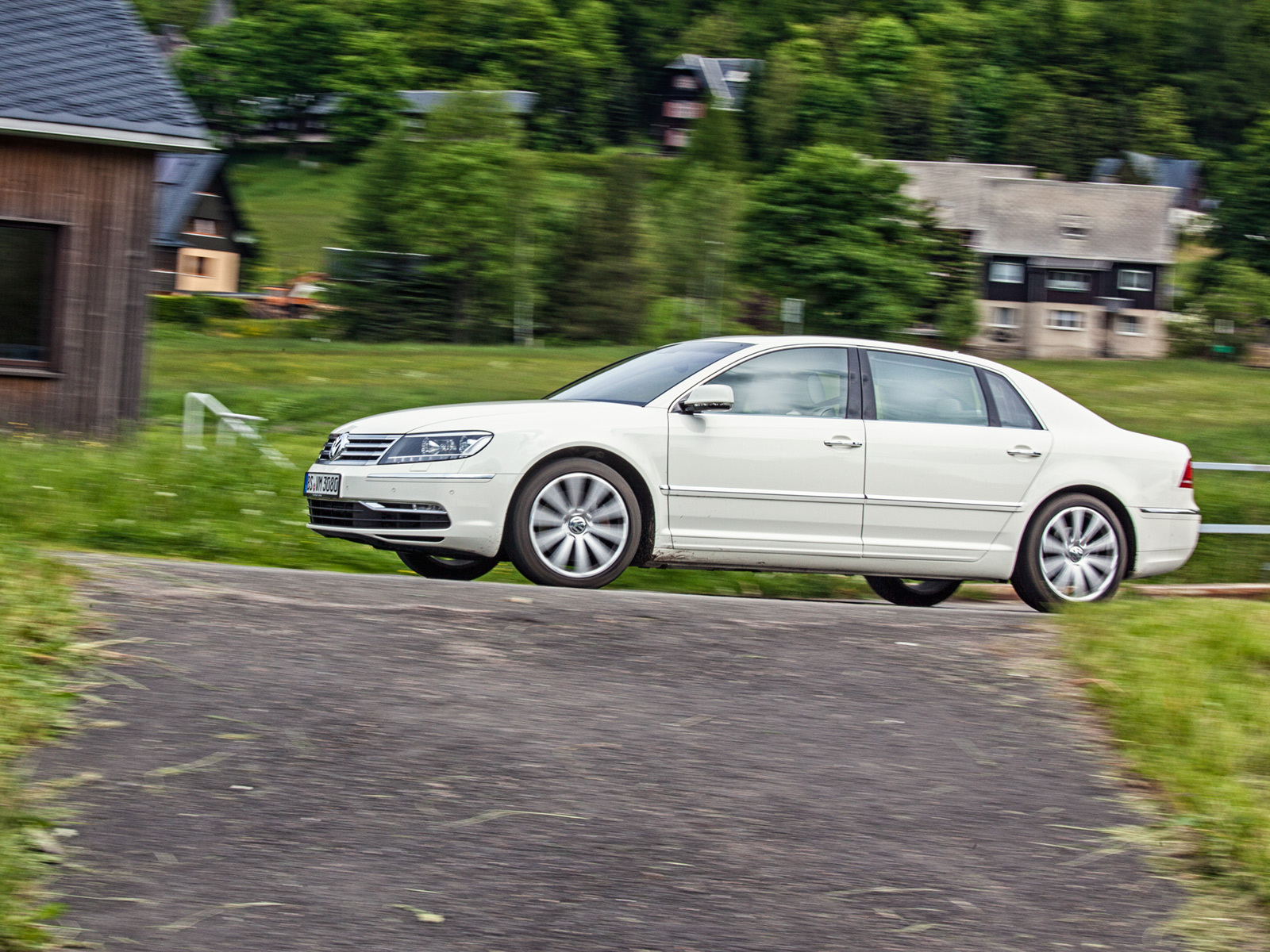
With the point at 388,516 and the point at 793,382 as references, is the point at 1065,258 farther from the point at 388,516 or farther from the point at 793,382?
the point at 388,516

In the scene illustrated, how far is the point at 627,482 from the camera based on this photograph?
8172mm

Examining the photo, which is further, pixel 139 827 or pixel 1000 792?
pixel 1000 792

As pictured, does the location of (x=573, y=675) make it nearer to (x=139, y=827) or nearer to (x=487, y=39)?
(x=139, y=827)

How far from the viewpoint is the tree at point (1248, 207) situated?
89.5 m

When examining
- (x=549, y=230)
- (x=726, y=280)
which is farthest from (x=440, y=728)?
(x=726, y=280)

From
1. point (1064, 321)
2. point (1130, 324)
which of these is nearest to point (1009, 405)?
point (1130, 324)

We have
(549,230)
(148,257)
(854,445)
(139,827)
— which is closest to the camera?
(139,827)

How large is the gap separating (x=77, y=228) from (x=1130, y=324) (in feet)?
271

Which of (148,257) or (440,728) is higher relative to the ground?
(148,257)

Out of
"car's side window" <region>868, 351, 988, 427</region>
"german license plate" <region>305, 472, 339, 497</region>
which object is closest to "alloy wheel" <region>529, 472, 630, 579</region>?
"german license plate" <region>305, 472, 339, 497</region>

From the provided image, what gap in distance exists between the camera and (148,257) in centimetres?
1487

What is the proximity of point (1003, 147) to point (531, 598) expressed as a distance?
138 m

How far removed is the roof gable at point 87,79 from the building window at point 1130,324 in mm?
79498

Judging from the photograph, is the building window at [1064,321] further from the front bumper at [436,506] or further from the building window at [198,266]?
the front bumper at [436,506]
